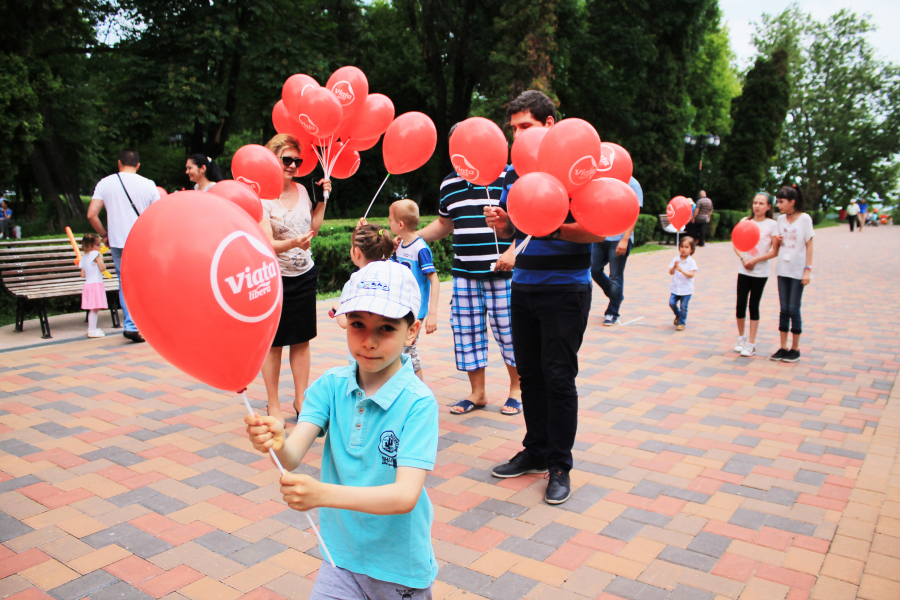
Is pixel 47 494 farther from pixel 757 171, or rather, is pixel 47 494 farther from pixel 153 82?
pixel 757 171

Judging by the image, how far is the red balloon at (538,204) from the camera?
2.99 meters

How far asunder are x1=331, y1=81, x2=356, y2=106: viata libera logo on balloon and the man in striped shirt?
0.94 m

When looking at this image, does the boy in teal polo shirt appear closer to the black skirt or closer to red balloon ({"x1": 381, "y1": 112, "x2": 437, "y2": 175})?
the black skirt

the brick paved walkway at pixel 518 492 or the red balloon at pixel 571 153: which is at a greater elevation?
the red balloon at pixel 571 153

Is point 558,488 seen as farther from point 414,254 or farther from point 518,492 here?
point 414,254

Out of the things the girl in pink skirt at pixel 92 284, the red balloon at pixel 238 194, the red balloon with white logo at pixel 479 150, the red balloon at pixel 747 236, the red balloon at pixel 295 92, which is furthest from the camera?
the girl in pink skirt at pixel 92 284

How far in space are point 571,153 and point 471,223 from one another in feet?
4.93

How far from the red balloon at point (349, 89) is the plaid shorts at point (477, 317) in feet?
4.98

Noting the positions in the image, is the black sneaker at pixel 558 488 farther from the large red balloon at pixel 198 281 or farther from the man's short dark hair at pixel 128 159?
the man's short dark hair at pixel 128 159

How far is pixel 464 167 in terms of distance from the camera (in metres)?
3.96

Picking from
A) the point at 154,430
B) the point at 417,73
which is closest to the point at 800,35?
the point at 417,73

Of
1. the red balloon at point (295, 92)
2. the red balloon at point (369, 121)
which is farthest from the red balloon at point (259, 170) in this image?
the red balloon at point (369, 121)

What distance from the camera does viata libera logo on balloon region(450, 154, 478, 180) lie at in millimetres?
3906

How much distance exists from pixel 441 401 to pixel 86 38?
66.2ft
